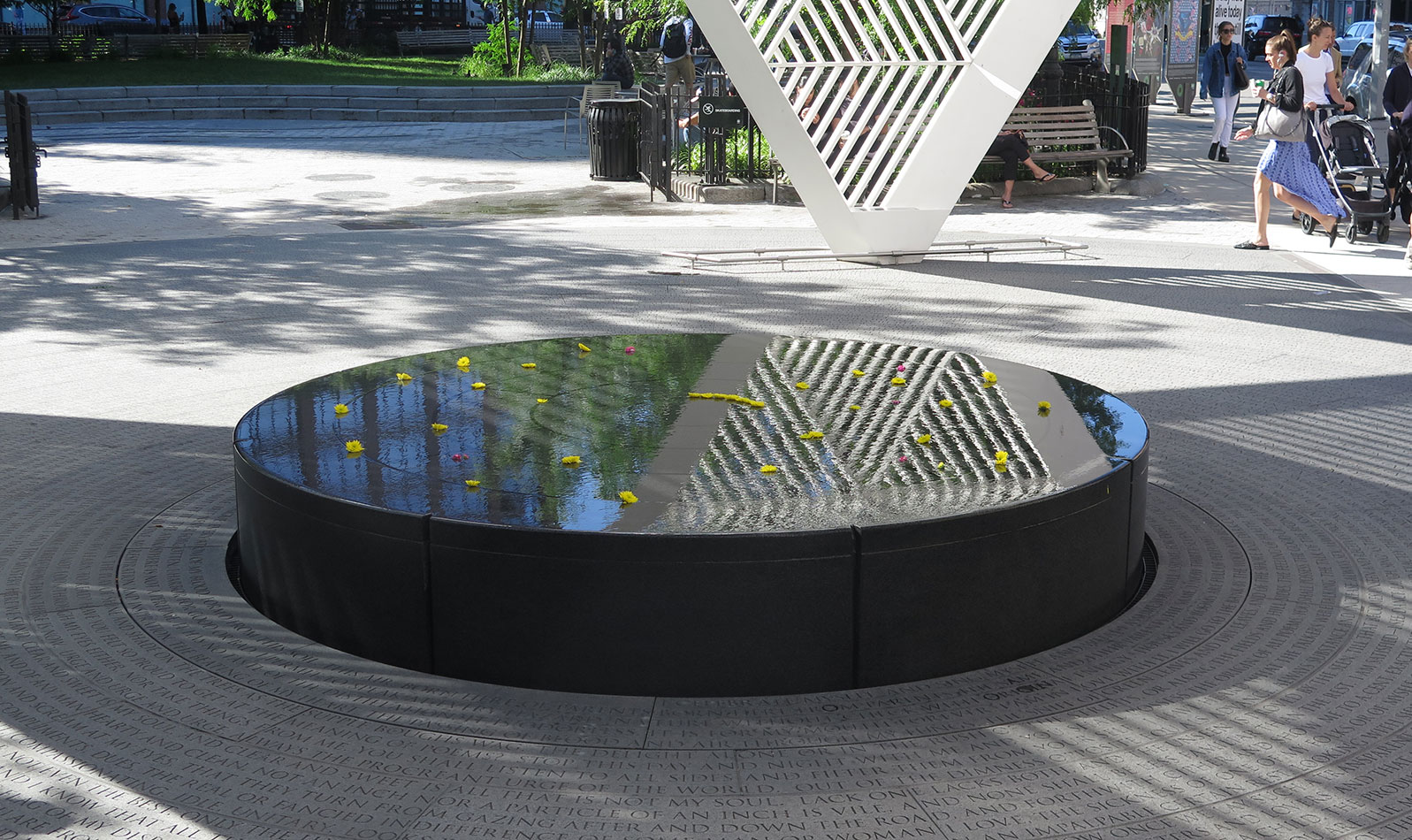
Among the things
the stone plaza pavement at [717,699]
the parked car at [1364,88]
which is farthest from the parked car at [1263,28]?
the stone plaza pavement at [717,699]

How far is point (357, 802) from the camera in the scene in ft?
11.0

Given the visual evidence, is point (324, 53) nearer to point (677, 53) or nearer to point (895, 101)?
point (677, 53)

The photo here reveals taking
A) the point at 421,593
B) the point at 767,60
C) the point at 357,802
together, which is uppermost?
the point at 767,60

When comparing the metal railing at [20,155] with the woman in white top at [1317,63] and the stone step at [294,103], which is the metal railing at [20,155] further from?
the stone step at [294,103]

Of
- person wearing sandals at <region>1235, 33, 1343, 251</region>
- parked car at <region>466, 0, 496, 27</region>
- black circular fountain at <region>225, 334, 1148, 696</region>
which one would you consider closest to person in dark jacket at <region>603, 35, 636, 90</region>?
person wearing sandals at <region>1235, 33, 1343, 251</region>

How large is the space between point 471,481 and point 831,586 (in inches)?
49.4

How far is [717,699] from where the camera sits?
154 inches

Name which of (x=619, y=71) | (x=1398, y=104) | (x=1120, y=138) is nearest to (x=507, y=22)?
(x=619, y=71)

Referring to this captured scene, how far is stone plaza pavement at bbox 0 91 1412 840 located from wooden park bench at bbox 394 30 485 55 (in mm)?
→ 37273

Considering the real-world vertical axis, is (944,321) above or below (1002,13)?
below

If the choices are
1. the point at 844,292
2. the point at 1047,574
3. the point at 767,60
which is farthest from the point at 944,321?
the point at 1047,574

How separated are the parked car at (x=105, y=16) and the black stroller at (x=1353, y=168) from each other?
47.3 metres

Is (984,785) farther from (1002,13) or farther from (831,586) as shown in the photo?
(1002,13)

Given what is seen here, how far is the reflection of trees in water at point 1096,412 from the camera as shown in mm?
4859
